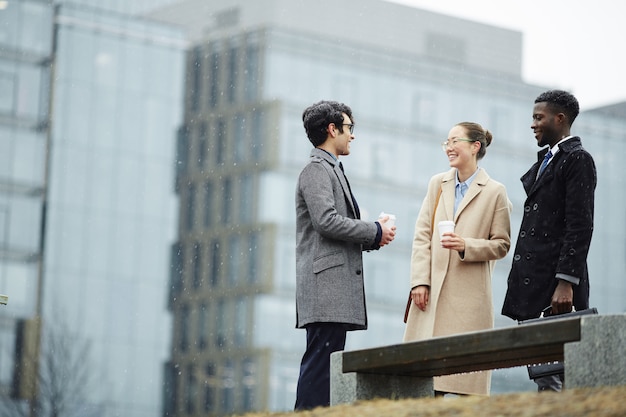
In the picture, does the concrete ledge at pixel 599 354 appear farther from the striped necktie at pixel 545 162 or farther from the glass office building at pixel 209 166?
the glass office building at pixel 209 166

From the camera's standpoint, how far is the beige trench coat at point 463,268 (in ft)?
23.1

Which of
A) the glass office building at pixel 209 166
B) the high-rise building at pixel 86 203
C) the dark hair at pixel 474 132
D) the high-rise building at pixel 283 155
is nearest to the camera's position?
the dark hair at pixel 474 132

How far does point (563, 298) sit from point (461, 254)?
74 centimetres

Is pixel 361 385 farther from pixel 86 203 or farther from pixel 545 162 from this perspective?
pixel 86 203

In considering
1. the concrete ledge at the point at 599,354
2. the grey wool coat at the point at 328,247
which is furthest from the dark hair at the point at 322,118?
the concrete ledge at the point at 599,354

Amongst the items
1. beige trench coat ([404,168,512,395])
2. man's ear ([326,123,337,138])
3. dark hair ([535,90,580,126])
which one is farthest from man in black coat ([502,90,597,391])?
man's ear ([326,123,337,138])

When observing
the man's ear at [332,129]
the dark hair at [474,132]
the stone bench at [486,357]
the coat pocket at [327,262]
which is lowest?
the stone bench at [486,357]

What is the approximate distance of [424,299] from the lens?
7.15 metres

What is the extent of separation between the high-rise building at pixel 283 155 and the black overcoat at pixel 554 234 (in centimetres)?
4398

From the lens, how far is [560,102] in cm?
684

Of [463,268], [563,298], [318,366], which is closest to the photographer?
[563,298]

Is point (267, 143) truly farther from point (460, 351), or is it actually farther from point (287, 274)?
point (460, 351)

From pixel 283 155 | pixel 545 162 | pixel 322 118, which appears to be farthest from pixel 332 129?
pixel 283 155

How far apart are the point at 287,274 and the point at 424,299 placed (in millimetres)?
45392
